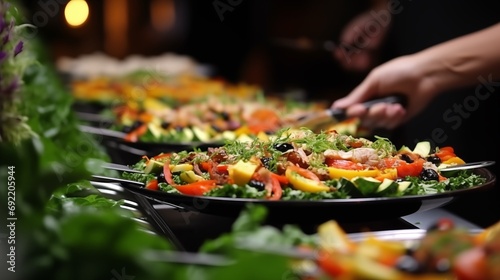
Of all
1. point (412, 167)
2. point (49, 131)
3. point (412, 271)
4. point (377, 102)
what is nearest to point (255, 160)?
point (412, 167)

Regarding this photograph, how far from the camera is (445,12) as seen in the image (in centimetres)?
360

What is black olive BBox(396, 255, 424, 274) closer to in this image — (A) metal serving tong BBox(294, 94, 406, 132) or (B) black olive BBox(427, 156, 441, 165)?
(B) black olive BBox(427, 156, 441, 165)

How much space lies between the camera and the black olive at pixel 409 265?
1011mm

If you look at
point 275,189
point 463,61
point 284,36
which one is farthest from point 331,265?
point 284,36

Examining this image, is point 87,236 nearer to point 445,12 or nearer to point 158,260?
point 158,260

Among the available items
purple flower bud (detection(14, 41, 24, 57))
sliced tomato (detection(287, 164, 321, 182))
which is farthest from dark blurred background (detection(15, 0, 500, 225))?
purple flower bud (detection(14, 41, 24, 57))

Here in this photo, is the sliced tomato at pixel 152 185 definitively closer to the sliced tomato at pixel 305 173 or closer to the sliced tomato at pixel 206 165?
the sliced tomato at pixel 206 165

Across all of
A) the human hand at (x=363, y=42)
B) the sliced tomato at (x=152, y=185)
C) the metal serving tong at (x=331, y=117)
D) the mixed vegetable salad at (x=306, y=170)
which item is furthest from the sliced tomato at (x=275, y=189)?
the human hand at (x=363, y=42)

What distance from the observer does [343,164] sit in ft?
6.12

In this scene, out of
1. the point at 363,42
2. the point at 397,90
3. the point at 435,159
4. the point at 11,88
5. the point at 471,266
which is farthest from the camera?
the point at 363,42

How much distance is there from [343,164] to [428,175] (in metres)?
0.23

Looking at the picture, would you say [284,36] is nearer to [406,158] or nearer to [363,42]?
[363,42]

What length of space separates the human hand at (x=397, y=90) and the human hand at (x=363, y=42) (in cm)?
231

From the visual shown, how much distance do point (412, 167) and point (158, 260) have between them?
990 mm
